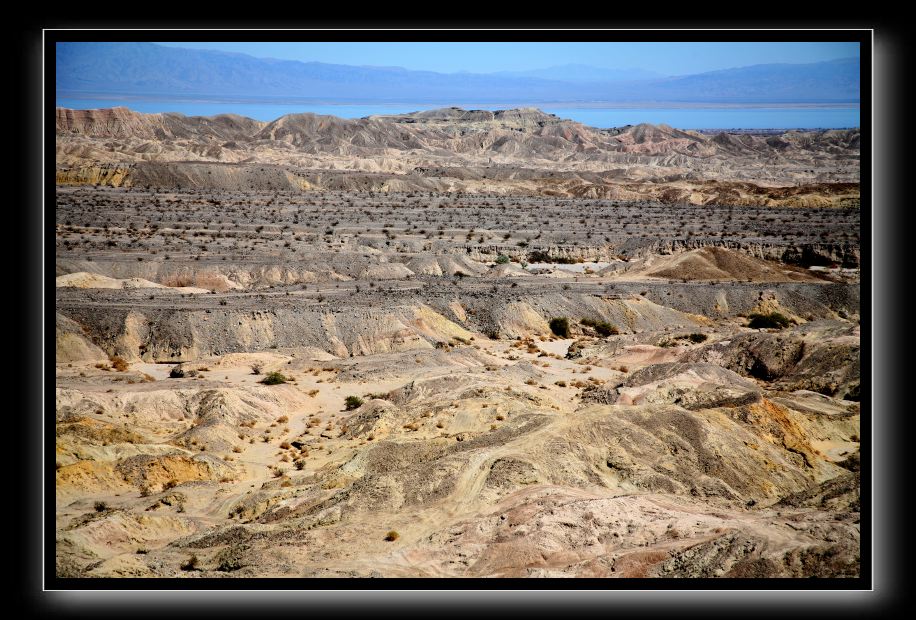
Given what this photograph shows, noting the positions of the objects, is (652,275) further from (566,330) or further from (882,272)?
(882,272)

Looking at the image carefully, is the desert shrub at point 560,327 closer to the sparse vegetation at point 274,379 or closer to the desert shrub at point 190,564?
the sparse vegetation at point 274,379

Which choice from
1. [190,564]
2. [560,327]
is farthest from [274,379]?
[560,327]

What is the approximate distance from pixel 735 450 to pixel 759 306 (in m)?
32.2

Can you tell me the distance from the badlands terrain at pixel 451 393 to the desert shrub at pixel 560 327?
116 mm

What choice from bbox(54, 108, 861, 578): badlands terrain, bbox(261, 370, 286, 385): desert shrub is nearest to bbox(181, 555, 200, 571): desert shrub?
bbox(54, 108, 861, 578): badlands terrain

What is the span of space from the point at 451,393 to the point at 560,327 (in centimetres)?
1867

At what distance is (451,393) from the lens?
29.3 metres

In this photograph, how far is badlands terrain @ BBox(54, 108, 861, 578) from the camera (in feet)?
54.6

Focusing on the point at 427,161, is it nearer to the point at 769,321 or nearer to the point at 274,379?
the point at 769,321

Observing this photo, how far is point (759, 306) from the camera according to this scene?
51.8 metres

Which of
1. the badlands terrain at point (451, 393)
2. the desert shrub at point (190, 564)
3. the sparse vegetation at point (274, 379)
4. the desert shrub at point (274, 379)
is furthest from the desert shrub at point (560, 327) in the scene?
the desert shrub at point (190, 564)

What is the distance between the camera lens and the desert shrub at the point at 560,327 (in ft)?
153

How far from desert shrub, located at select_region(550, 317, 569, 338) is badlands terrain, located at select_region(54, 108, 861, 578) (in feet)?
0.38
